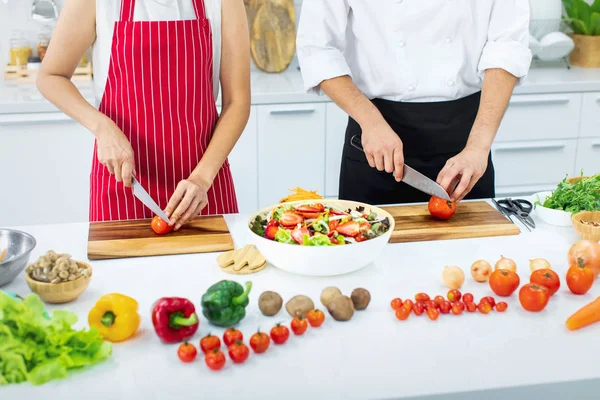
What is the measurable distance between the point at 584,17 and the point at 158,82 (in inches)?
96.9

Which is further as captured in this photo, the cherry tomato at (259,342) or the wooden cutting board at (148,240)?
the wooden cutting board at (148,240)

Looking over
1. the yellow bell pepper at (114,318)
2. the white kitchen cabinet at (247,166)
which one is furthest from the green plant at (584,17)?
the yellow bell pepper at (114,318)

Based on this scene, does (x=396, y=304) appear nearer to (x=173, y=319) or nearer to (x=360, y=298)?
(x=360, y=298)

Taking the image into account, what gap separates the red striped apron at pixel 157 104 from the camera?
1813 millimetres

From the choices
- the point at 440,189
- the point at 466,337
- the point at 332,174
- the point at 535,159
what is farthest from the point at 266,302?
the point at 535,159

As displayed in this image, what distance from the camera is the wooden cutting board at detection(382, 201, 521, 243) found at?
5.26 feet

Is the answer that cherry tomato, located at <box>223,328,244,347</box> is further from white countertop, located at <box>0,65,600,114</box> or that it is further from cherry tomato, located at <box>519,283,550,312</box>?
white countertop, located at <box>0,65,600,114</box>

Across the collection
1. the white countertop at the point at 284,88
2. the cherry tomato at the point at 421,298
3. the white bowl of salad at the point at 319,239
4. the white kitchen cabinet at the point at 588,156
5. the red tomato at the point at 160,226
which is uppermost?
the white bowl of salad at the point at 319,239

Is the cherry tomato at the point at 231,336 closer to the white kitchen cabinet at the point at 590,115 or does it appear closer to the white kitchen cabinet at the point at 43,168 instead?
the white kitchen cabinet at the point at 43,168

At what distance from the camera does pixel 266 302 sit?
4.04 ft

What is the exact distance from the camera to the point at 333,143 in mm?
2998

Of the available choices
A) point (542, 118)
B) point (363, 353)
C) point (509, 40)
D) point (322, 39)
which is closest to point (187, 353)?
point (363, 353)

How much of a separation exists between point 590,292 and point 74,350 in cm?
88

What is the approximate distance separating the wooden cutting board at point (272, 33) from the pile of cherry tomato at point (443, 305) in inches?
87.3
